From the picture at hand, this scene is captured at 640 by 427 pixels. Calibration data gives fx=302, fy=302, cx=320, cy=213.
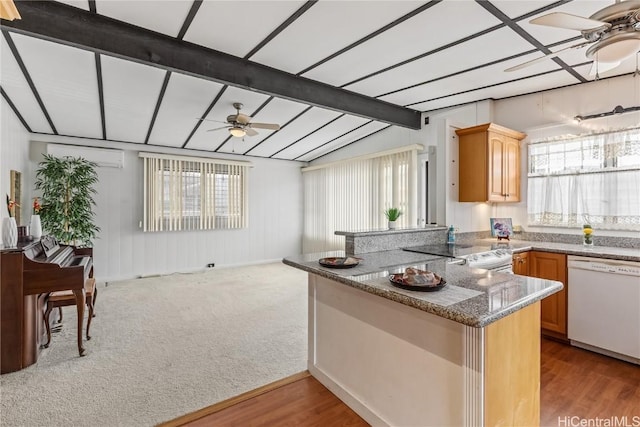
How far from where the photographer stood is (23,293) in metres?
2.54

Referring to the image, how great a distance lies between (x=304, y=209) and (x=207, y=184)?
2.58 m

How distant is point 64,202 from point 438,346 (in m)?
5.35

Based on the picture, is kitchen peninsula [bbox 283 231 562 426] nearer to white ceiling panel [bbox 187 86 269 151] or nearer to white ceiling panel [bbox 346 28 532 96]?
white ceiling panel [bbox 346 28 532 96]

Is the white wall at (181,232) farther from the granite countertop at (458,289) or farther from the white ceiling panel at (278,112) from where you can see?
the granite countertop at (458,289)

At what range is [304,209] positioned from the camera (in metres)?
8.02

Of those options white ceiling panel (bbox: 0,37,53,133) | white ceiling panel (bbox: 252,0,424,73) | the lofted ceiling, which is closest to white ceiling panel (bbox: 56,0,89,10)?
the lofted ceiling

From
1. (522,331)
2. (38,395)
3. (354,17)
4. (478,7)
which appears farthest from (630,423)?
(38,395)

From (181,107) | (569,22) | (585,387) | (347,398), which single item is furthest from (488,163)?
(181,107)

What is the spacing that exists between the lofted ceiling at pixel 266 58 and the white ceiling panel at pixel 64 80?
0.02m

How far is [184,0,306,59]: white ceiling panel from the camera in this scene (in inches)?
95.7

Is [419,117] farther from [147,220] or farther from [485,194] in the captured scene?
[147,220]

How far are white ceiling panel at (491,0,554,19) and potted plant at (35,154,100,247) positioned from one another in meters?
5.61

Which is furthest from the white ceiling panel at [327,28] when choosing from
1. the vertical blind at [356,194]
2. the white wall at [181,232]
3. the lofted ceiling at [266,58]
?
the white wall at [181,232]

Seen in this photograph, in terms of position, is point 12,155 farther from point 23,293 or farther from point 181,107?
point 23,293
